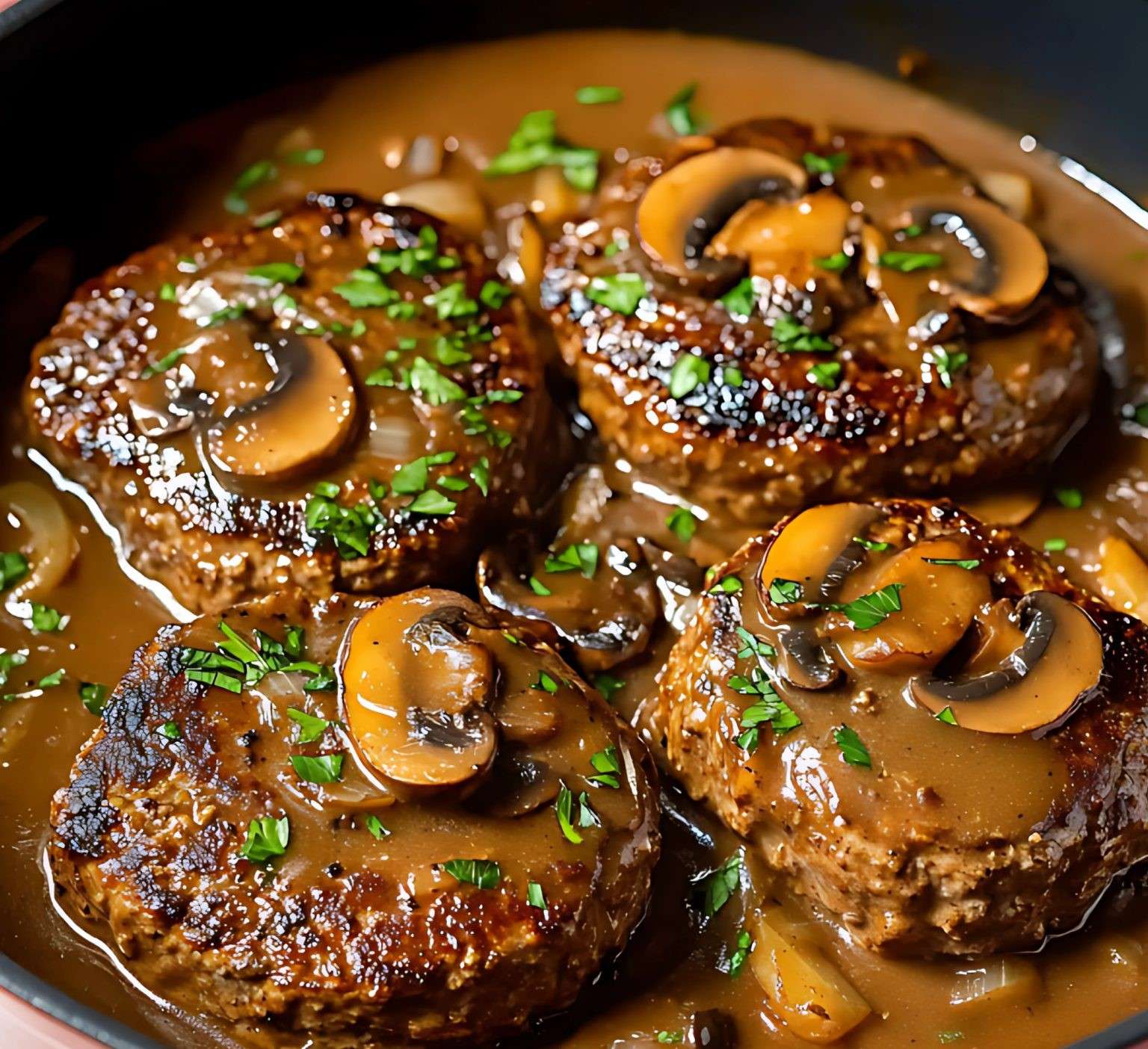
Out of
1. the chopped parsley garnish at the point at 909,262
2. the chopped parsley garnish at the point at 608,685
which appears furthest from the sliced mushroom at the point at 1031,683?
the chopped parsley garnish at the point at 909,262

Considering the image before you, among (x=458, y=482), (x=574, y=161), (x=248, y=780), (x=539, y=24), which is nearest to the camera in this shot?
(x=248, y=780)

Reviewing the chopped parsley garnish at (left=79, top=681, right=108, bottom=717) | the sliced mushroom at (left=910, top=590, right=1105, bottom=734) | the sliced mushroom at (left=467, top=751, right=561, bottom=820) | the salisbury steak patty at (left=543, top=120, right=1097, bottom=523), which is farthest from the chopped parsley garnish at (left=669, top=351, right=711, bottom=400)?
the chopped parsley garnish at (left=79, top=681, right=108, bottom=717)

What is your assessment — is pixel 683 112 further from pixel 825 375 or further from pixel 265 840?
pixel 265 840

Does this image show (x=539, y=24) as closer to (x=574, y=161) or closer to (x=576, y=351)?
(x=574, y=161)

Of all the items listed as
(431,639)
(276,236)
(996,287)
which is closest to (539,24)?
(276,236)

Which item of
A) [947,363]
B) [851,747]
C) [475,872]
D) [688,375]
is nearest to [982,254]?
[947,363]

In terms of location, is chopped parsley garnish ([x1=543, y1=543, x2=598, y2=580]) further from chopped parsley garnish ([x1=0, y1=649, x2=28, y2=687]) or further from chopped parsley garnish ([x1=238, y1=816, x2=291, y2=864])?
chopped parsley garnish ([x1=0, y1=649, x2=28, y2=687])
